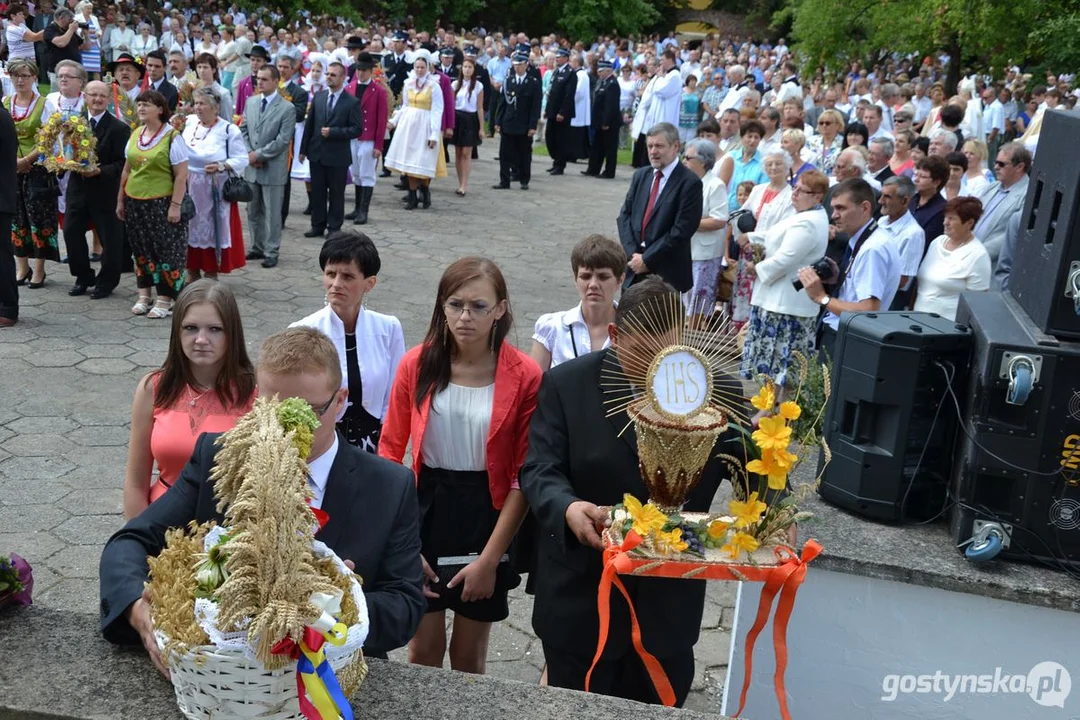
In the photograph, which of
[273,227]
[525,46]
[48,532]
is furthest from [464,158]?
[48,532]

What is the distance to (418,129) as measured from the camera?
1380cm

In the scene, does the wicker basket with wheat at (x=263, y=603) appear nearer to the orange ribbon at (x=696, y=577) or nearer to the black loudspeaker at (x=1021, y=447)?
the orange ribbon at (x=696, y=577)

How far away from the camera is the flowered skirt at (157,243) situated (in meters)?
8.40

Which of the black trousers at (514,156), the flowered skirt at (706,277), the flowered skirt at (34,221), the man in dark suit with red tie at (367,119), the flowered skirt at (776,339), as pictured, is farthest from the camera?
the black trousers at (514,156)

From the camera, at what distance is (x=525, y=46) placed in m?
Result: 21.9

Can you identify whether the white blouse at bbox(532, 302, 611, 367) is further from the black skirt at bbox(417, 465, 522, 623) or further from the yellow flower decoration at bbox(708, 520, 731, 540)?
the yellow flower decoration at bbox(708, 520, 731, 540)

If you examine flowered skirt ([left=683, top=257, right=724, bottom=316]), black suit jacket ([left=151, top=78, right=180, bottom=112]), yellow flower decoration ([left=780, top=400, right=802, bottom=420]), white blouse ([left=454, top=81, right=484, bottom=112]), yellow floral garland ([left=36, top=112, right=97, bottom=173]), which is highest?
white blouse ([left=454, top=81, right=484, bottom=112])

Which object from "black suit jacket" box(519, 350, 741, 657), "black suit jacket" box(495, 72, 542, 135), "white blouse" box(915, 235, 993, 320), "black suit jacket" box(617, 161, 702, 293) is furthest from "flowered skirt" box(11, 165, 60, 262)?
"black suit jacket" box(495, 72, 542, 135)

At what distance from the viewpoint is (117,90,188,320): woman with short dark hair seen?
8.27 metres

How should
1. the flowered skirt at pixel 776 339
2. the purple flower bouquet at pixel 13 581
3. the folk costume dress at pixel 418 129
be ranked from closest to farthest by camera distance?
1. the purple flower bouquet at pixel 13 581
2. the flowered skirt at pixel 776 339
3. the folk costume dress at pixel 418 129

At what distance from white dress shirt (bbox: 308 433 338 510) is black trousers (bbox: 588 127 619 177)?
16.5 meters

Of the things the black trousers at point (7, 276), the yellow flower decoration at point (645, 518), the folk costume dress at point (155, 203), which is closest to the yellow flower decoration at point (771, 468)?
the yellow flower decoration at point (645, 518)

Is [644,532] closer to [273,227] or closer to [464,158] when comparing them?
[273,227]

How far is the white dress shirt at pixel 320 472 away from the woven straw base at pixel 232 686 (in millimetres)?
641
